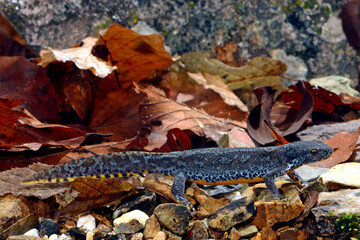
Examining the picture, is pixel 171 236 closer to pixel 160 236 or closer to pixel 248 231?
pixel 160 236

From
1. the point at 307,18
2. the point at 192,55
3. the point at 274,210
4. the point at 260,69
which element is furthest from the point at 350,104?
the point at 274,210

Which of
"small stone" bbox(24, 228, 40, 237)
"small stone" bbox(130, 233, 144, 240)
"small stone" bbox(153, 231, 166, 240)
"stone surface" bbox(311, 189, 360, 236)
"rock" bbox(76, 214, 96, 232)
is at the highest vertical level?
"stone surface" bbox(311, 189, 360, 236)

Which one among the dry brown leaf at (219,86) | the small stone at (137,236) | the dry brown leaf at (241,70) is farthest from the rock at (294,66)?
the small stone at (137,236)

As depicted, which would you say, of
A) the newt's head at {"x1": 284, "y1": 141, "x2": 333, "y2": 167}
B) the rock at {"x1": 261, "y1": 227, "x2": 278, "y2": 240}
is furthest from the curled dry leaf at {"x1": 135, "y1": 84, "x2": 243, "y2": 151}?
the rock at {"x1": 261, "y1": 227, "x2": 278, "y2": 240}

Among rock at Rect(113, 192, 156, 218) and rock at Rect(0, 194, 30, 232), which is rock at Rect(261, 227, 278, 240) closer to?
rock at Rect(113, 192, 156, 218)

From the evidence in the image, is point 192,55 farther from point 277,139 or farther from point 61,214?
point 61,214
